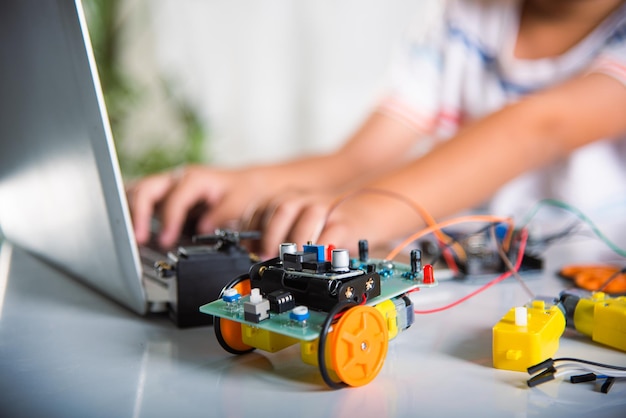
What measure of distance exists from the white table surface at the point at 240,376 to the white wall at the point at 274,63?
7.34 ft

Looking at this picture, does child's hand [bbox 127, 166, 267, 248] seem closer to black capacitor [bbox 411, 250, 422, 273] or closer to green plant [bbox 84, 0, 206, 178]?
black capacitor [bbox 411, 250, 422, 273]

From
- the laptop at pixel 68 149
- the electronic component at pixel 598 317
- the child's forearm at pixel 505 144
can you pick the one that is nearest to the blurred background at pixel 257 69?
the child's forearm at pixel 505 144

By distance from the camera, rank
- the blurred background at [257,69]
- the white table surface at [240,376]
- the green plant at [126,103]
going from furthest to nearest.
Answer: the blurred background at [257,69], the green plant at [126,103], the white table surface at [240,376]

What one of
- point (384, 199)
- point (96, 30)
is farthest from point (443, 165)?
point (96, 30)

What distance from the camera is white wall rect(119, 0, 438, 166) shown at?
275cm

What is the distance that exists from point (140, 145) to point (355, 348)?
249 centimetres

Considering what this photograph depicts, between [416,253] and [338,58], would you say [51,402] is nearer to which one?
[416,253]

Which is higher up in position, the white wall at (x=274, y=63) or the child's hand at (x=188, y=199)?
the white wall at (x=274, y=63)

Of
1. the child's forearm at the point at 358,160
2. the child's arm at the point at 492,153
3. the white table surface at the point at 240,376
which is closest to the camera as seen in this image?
the white table surface at the point at 240,376

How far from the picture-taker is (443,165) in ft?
2.72

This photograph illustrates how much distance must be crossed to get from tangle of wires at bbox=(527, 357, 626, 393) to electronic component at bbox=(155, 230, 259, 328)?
0.25 metres

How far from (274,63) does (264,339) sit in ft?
8.35

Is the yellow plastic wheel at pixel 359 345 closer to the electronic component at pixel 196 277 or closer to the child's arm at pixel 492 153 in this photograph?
the electronic component at pixel 196 277

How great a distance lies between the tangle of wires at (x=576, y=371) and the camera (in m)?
0.38
